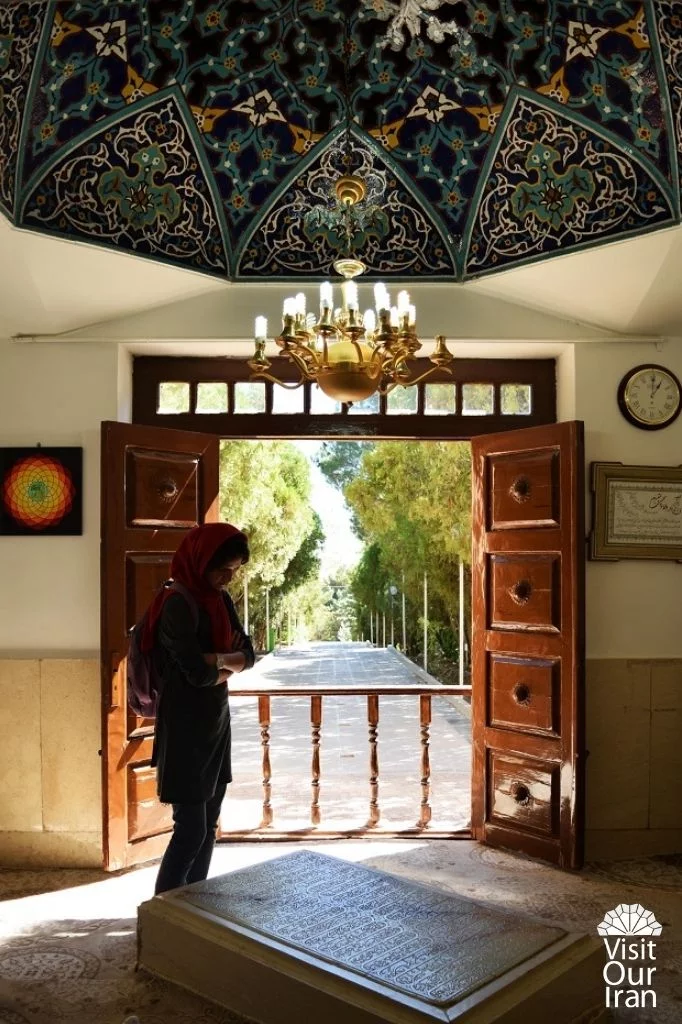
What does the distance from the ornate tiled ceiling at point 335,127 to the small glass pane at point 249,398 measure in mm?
705

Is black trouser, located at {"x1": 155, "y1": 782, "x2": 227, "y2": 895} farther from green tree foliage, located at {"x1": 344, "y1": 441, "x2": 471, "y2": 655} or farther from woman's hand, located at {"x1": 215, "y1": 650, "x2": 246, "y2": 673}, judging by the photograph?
green tree foliage, located at {"x1": 344, "y1": 441, "x2": 471, "y2": 655}

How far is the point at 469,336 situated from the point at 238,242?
1452 millimetres

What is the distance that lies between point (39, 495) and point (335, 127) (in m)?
2.62

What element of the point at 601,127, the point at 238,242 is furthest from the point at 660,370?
the point at 238,242

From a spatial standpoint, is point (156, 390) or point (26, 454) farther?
point (156, 390)

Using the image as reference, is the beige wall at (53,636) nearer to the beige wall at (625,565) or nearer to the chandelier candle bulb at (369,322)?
the chandelier candle bulb at (369,322)

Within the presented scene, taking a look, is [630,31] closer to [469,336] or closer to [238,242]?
[469,336]

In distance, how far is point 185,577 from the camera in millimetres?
3324

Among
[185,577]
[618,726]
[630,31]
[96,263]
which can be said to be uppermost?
[630,31]

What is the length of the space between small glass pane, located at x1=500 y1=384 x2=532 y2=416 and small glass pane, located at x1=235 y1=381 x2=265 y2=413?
151cm

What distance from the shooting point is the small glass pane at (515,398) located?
214 inches

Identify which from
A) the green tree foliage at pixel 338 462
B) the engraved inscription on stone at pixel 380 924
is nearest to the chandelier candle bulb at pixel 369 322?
the engraved inscription on stone at pixel 380 924

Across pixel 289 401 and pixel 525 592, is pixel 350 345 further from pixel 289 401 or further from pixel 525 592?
pixel 525 592

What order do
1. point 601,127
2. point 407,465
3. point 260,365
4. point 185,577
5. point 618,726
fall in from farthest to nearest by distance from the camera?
point 407,465, point 618,726, point 601,127, point 260,365, point 185,577
